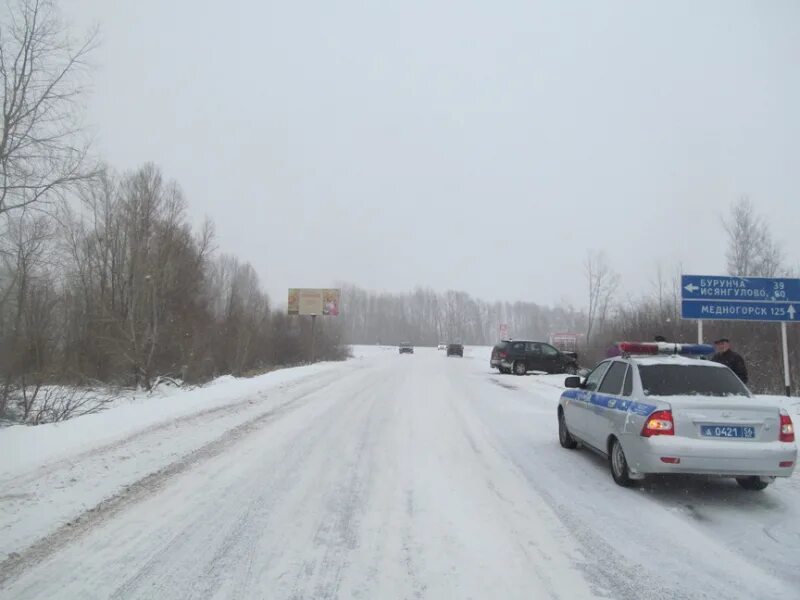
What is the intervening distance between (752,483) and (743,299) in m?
8.98

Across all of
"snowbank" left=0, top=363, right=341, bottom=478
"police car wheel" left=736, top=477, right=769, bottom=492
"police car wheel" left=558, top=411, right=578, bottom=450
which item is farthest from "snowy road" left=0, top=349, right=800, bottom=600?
"police car wheel" left=558, top=411, right=578, bottom=450

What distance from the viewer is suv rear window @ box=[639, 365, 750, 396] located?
650 centimetres

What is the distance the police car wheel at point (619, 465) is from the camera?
653cm

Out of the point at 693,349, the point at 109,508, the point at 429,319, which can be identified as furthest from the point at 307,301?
the point at 429,319

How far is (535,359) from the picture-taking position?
29562mm

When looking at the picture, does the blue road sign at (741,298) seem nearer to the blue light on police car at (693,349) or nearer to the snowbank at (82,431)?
the blue light on police car at (693,349)

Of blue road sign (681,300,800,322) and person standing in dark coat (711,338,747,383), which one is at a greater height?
blue road sign (681,300,800,322)

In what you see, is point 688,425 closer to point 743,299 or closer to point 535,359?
point 743,299

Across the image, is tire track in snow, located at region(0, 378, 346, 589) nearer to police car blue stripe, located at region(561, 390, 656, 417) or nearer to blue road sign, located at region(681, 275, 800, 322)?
police car blue stripe, located at region(561, 390, 656, 417)

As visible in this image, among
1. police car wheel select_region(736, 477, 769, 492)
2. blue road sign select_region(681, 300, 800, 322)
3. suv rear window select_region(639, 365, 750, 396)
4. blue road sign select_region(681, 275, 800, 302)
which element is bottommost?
police car wheel select_region(736, 477, 769, 492)

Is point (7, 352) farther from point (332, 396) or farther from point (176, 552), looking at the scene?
point (176, 552)

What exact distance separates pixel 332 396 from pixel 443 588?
12.8m

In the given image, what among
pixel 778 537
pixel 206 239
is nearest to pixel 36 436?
pixel 778 537

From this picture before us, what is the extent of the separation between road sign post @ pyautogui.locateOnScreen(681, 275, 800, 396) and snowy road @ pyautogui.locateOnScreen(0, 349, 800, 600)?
796 centimetres
